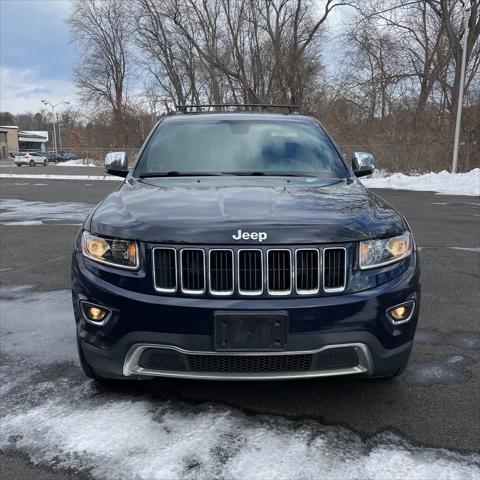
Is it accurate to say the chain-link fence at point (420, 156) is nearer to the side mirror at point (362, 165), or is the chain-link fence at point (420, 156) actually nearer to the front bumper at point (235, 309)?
the side mirror at point (362, 165)

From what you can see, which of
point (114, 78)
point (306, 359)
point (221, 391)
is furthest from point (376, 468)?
point (114, 78)

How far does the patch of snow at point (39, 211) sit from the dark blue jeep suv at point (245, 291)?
8.55m

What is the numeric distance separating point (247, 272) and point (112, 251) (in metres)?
0.72

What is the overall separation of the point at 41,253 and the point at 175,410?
5284 millimetres

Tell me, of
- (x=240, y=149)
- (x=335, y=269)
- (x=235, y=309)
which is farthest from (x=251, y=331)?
(x=240, y=149)

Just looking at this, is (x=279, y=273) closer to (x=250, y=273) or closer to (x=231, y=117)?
(x=250, y=273)

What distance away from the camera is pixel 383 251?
274cm

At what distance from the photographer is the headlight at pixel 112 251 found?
2641 millimetres

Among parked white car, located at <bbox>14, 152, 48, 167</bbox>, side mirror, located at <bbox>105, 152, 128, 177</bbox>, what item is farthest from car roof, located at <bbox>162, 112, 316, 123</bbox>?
parked white car, located at <bbox>14, 152, 48, 167</bbox>

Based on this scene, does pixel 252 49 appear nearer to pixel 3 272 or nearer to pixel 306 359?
pixel 3 272

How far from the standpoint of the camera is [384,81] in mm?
31484

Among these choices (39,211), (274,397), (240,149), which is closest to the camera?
(274,397)

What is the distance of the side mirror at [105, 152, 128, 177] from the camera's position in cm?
457

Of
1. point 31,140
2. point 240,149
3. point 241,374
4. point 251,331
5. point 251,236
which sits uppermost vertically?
point 31,140
